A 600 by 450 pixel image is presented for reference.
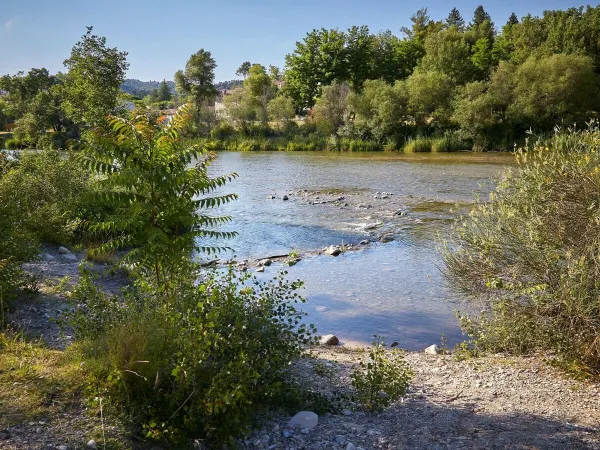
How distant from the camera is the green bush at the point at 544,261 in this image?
568cm

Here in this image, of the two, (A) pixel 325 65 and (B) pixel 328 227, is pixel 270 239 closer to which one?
(B) pixel 328 227

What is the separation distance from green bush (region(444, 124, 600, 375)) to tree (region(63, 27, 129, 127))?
698 inches

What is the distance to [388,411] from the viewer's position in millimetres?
5102

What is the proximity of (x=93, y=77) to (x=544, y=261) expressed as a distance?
813 inches

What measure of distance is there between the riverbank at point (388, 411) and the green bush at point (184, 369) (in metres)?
0.21

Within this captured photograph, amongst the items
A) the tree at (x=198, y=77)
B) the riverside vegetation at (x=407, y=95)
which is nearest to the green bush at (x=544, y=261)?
the riverside vegetation at (x=407, y=95)

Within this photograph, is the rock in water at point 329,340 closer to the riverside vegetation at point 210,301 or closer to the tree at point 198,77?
the riverside vegetation at point 210,301

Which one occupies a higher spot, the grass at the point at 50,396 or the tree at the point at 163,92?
→ the tree at the point at 163,92

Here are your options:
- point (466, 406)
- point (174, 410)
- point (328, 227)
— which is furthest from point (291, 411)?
point (328, 227)

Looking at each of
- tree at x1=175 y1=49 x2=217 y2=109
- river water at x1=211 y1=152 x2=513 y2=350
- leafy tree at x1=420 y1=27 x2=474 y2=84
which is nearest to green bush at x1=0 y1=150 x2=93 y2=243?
river water at x1=211 y1=152 x2=513 y2=350

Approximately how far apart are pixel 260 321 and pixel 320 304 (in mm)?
5184

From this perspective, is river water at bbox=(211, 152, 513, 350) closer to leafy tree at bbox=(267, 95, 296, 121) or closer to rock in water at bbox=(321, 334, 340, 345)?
rock in water at bbox=(321, 334, 340, 345)

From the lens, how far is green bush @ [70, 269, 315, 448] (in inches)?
158

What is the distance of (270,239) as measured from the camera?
53.5 feet
